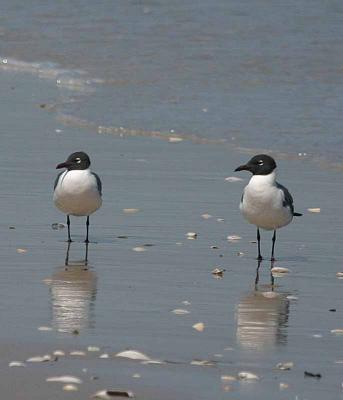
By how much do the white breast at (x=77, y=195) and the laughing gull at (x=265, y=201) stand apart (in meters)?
1.12

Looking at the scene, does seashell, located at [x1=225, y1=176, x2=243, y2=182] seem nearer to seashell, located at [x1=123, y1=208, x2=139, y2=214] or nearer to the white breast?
seashell, located at [x1=123, y1=208, x2=139, y2=214]

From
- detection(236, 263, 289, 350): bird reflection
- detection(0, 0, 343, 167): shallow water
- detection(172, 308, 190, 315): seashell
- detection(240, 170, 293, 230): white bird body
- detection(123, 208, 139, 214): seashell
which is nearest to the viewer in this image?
detection(236, 263, 289, 350): bird reflection

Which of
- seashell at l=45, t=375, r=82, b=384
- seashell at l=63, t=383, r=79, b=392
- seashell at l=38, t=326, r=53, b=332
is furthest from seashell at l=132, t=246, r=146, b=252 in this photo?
seashell at l=63, t=383, r=79, b=392

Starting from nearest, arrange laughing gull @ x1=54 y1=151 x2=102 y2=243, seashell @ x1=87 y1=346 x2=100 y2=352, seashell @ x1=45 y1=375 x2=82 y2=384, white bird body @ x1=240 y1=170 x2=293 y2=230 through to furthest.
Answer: seashell @ x1=45 y1=375 x2=82 y2=384, seashell @ x1=87 y1=346 x2=100 y2=352, white bird body @ x1=240 y1=170 x2=293 y2=230, laughing gull @ x1=54 y1=151 x2=102 y2=243

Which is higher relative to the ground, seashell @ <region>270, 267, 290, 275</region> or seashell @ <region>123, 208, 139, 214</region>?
seashell @ <region>123, 208, 139, 214</region>

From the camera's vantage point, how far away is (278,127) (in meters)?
13.9

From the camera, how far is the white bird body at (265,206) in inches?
348

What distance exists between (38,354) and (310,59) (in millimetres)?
13454

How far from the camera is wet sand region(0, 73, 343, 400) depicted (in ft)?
19.3

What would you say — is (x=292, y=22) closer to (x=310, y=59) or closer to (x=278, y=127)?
(x=310, y=59)

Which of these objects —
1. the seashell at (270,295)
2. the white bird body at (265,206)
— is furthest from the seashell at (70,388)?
the white bird body at (265,206)

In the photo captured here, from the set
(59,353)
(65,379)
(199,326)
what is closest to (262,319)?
(199,326)

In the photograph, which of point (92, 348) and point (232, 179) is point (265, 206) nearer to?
point (232, 179)

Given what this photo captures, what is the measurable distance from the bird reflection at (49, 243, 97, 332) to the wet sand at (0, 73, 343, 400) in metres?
0.01
